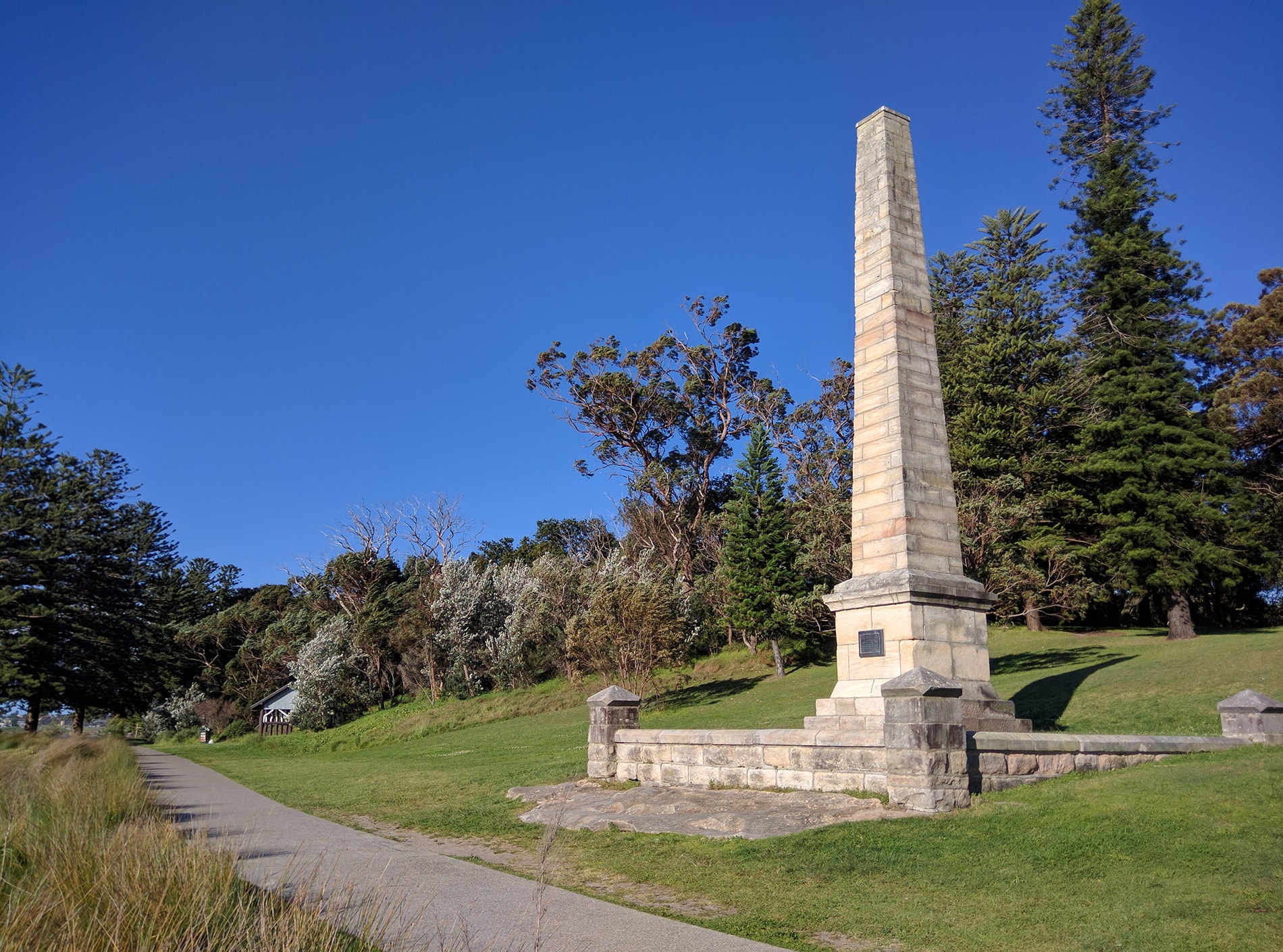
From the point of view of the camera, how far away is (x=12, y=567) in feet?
108

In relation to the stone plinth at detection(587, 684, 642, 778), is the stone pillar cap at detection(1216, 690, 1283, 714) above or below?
above

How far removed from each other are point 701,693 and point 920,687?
20.0 metres

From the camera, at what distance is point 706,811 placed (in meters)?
9.16

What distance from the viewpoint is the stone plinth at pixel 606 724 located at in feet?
40.0

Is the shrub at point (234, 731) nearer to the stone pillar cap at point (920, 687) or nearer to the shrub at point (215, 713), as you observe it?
the shrub at point (215, 713)

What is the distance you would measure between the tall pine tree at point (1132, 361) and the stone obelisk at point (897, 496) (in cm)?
2043

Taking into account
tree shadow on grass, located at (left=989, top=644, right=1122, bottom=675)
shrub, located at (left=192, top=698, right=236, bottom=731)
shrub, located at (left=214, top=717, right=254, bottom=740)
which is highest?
tree shadow on grass, located at (left=989, top=644, right=1122, bottom=675)

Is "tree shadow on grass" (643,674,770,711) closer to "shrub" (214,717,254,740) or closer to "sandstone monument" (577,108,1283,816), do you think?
"sandstone monument" (577,108,1283,816)

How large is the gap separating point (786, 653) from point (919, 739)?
2476cm

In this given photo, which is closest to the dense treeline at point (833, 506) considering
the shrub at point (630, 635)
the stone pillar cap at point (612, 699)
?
the shrub at point (630, 635)

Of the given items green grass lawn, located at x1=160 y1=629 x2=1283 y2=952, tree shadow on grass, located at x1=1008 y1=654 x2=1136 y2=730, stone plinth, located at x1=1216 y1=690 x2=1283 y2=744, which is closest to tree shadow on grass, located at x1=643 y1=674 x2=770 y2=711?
tree shadow on grass, located at x1=1008 y1=654 x2=1136 y2=730

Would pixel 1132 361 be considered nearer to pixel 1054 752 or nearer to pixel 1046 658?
pixel 1046 658

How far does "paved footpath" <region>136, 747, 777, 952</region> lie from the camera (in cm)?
425

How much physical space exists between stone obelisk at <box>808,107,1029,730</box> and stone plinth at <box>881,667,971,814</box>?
1.29 meters
